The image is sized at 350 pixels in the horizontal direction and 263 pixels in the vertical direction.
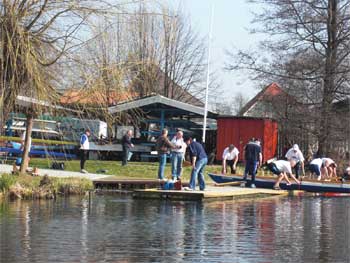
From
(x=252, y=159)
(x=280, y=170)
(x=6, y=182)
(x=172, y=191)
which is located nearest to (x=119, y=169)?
(x=252, y=159)

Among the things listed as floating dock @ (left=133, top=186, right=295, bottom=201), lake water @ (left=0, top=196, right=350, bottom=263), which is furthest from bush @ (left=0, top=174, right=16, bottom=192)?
floating dock @ (left=133, top=186, right=295, bottom=201)

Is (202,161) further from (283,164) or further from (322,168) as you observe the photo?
(322,168)

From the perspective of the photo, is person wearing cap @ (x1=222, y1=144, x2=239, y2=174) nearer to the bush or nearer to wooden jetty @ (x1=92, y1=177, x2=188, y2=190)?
wooden jetty @ (x1=92, y1=177, x2=188, y2=190)

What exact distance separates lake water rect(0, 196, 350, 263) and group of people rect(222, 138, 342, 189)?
18.6 feet

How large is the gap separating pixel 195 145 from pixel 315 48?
1900 centimetres

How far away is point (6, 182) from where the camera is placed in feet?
69.1

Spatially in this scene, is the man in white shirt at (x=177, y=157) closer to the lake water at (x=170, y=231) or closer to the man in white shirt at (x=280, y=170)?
the man in white shirt at (x=280, y=170)

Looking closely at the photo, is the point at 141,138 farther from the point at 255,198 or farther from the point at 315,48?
the point at 255,198

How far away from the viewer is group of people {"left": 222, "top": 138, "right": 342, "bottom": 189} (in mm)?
27953

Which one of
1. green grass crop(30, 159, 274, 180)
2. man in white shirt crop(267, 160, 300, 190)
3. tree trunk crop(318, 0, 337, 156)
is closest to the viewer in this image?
man in white shirt crop(267, 160, 300, 190)

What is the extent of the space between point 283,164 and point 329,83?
45.8ft

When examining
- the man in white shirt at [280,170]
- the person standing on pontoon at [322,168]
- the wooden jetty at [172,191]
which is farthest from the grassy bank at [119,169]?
the person standing on pontoon at [322,168]

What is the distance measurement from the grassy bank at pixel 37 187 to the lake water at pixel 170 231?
0.68 meters

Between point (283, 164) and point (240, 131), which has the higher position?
point (240, 131)
